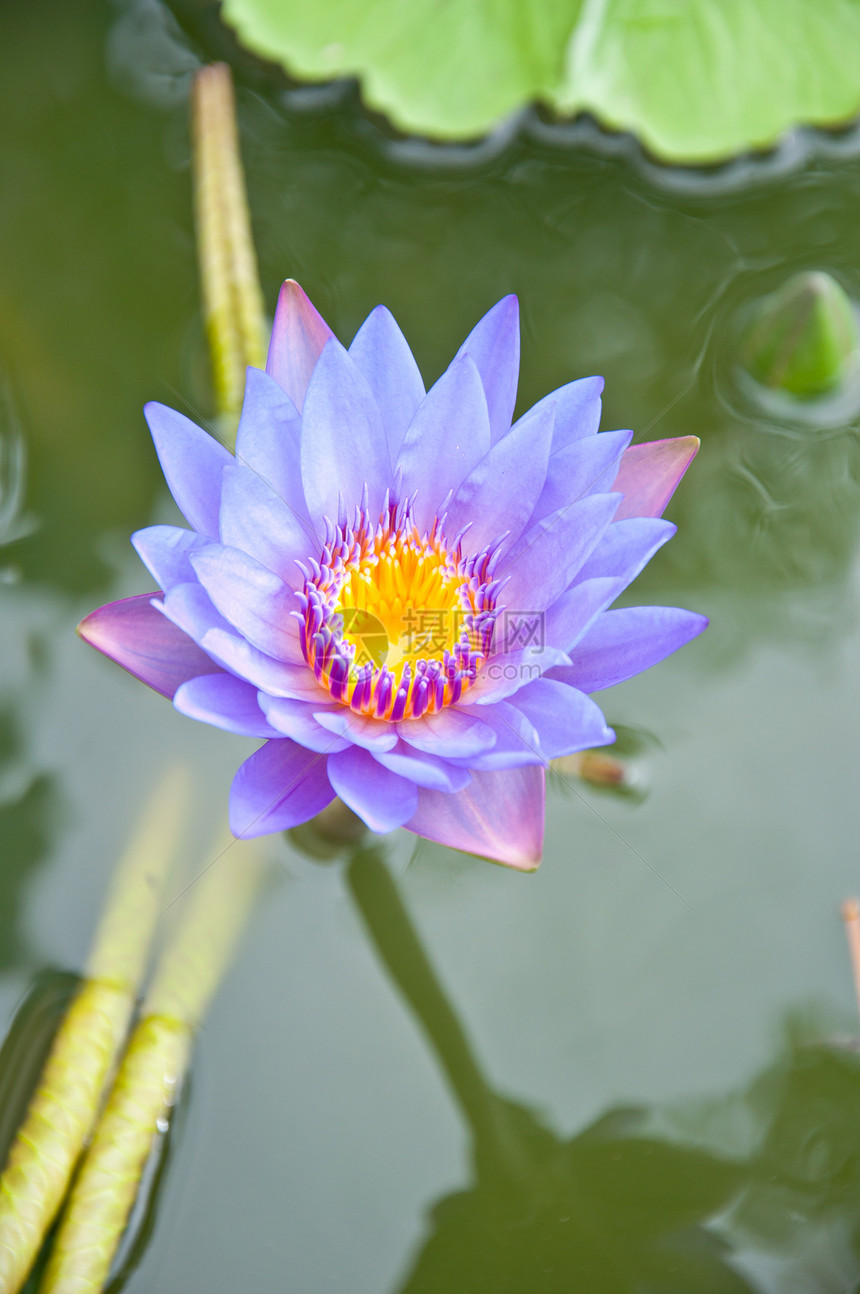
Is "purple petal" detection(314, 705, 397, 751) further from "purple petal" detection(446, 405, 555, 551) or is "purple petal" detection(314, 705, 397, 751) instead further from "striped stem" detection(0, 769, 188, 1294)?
"striped stem" detection(0, 769, 188, 1294)

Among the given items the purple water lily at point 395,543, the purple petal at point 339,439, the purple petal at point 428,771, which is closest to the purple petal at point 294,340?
the purple water lily at point 395,543

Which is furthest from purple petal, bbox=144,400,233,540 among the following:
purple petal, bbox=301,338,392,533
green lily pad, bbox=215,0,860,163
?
green lily pad, bbox=215,0,860,163

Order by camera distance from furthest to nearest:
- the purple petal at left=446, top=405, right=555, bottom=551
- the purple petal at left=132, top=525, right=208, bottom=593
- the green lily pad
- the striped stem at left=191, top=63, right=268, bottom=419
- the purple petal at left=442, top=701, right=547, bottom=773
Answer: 1. the green lily pad
2. the striped stem at left=191, top=63, right=268, bottom=419
3. the purple petal at left=446, top=405, right=555, bottom=551
4. the purple petal at left=132, top=525, right=208, bottom=593
5. the purple petal at left=442, top=701, right=547, bottom=773

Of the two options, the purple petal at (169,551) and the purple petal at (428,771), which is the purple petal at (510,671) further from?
the purple petal at (169,551)

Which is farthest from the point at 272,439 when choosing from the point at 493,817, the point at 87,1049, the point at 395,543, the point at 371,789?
the point at 87,1049

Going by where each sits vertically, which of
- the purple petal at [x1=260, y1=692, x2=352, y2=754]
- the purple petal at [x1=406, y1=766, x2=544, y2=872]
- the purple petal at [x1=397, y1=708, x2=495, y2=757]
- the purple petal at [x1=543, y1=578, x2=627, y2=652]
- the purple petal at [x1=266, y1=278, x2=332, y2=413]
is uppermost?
the purple petal at [x1=266, y1=278, x2=332, y2=413]

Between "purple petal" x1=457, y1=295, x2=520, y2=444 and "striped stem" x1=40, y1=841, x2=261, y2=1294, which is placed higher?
"purple petal" x1=457, y1=295, x2=520, y2=444
